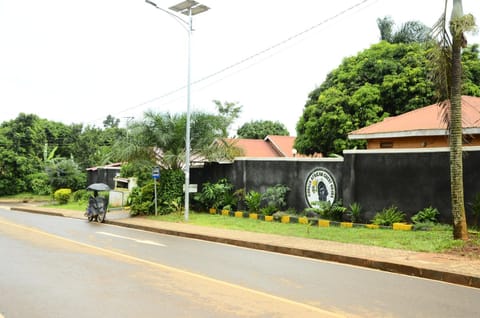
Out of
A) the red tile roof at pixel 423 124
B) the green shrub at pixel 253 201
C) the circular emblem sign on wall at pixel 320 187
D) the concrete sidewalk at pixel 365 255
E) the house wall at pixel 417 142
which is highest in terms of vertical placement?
the red tile roof at pixel 423 124

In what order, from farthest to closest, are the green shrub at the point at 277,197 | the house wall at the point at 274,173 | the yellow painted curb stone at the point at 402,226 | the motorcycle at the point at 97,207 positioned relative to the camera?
the motorcycle at the point at 97,207
the green shrub at the point at 277,197
the house wall at the point at 274,173
the yellow painted curb stone at the point at 402,226

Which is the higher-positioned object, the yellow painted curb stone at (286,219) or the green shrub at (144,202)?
the green shrub at (144,202)

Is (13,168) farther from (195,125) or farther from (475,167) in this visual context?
(475,167)

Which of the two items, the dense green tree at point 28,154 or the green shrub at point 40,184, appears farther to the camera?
the dense green tree at point 28,154

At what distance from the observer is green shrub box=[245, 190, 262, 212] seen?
758 inches

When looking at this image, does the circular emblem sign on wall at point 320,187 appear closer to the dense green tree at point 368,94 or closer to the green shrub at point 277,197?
the green shrub at point 277,197

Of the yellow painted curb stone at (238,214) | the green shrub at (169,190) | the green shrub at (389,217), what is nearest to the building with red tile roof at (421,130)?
the green shrub at (389,217)

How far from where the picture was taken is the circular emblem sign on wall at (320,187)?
16734 mm

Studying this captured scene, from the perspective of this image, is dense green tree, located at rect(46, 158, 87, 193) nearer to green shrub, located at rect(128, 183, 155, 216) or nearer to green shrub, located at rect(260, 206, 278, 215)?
green shrub, located at rect(128, 183, 155, 216)

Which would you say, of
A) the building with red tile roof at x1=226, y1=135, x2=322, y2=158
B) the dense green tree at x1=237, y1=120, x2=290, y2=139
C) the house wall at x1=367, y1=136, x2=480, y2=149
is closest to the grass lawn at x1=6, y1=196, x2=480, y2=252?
the house wall at x1=367, y1=136, x2=480, y2=149

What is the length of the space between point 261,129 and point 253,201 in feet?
131

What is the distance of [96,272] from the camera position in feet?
26.3

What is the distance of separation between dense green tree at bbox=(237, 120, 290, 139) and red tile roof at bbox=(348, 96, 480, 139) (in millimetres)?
38118

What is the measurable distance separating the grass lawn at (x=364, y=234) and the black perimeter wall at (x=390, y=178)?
1.30 meters
